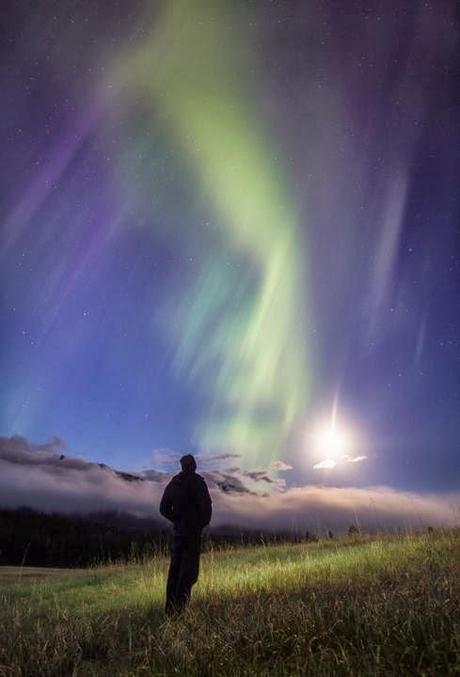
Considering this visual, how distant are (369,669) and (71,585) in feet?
60.9

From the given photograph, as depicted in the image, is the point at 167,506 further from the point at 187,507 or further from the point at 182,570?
the point at 182,570

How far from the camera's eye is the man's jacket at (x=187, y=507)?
10023 mm

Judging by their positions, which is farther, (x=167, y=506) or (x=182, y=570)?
(x=167, y=506)

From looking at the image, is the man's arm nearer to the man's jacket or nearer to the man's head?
the man's jacket

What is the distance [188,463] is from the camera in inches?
398

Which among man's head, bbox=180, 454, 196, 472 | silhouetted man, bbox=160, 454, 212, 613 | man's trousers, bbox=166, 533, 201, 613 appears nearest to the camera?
man's trousers, bbox=166, 533, 201, 613

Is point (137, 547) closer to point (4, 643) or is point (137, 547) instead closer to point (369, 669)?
point (4, 643)

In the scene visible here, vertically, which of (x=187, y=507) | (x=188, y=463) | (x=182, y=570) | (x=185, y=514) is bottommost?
(x=182, y=570)

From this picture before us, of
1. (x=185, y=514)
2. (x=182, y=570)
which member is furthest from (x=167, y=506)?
(x=182, y=570)

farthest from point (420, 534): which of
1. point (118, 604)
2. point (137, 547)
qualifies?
point (118, 604)

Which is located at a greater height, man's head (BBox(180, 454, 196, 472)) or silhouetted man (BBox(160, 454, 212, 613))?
man's head (BBox(180, 454, 196, 472))

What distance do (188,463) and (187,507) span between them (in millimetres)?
761

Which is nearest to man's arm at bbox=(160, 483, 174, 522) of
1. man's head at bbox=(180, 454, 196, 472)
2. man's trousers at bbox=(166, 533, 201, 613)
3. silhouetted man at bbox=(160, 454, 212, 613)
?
silhouetted man at bbox=(160, 454, 212, 613)

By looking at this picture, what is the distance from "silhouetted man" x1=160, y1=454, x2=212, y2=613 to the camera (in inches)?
393
